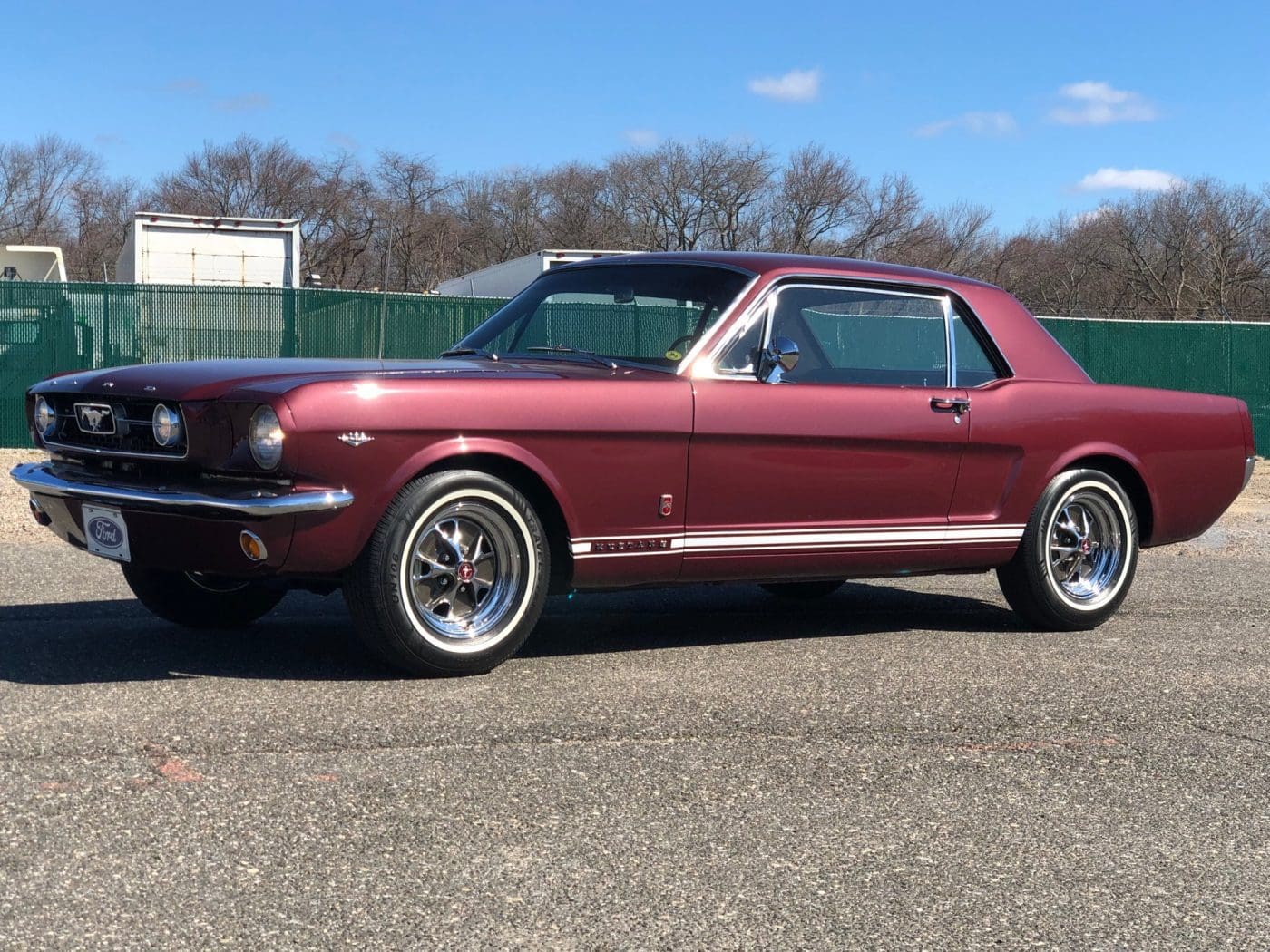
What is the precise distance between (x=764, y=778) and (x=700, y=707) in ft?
2.62

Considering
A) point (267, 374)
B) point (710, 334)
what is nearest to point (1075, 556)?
point (710, 334)

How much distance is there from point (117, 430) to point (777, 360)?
93.7 inches

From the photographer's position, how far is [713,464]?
17.9ft

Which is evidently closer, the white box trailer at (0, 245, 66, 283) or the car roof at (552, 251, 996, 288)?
the car roof at (552, 251, 996, 288)

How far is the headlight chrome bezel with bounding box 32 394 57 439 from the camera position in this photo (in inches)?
211

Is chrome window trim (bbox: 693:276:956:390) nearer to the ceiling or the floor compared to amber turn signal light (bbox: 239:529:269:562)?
nearer to the ceiling

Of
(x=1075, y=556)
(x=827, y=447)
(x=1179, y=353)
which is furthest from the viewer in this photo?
(x=1179, y=353)

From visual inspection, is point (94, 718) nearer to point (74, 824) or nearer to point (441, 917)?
point (74, 824)

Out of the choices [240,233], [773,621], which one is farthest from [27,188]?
[773,621]

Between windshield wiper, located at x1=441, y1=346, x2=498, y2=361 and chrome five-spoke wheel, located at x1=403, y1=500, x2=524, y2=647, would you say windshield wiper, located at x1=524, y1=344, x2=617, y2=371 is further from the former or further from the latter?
chrome five-spoke wheel, located at x1=403, y1=500, x2=524, y2=647

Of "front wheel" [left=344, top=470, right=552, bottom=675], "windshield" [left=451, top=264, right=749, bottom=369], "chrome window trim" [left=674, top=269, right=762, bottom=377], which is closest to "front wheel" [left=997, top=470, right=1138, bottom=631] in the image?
"chrome window trim" [left=674, top=269, right=762, bottom=377]

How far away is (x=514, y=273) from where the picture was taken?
22.2 m

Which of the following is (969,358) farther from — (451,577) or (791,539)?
(451,577)

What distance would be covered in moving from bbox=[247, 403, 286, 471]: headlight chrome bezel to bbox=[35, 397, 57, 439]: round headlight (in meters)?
1.13
